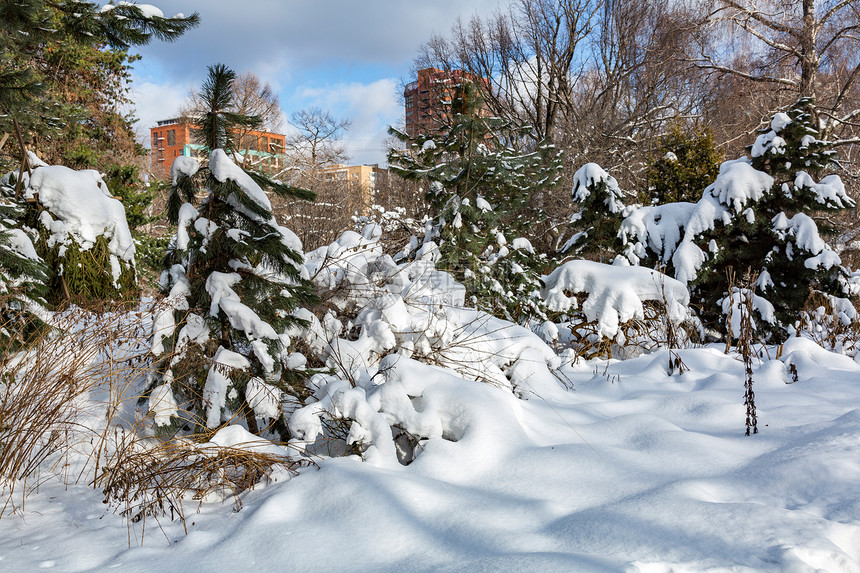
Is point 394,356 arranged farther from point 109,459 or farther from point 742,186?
point 742,186

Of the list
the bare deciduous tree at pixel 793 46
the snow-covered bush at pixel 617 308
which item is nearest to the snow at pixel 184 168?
the snow-covered bush at pixel 617 308

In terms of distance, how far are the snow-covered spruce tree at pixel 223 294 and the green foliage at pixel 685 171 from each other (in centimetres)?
937

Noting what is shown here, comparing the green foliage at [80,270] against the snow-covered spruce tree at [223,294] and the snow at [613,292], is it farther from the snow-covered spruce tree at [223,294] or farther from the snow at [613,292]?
the snow at [613,292]

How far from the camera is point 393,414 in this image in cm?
267

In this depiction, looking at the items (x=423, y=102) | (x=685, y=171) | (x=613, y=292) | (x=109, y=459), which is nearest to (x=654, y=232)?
(x=613, y=292)

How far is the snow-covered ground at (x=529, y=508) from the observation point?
174 centimetres

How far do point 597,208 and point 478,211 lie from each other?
200 cm

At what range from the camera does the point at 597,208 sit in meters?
7.27

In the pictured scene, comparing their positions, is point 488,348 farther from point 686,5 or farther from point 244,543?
point 686,5

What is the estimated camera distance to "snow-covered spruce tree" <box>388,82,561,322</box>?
6027 mm

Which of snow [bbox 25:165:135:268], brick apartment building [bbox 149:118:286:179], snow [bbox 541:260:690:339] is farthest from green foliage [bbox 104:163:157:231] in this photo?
snow [bbox 541:260:690:339]

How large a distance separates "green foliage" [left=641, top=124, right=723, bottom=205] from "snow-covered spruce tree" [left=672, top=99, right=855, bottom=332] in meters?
3.95

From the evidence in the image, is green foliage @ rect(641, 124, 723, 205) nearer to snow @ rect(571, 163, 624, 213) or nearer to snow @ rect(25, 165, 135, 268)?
snow @ rect(571, 163, 624, 213)

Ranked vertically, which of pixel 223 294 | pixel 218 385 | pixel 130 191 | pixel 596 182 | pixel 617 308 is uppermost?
pixel 130 191
